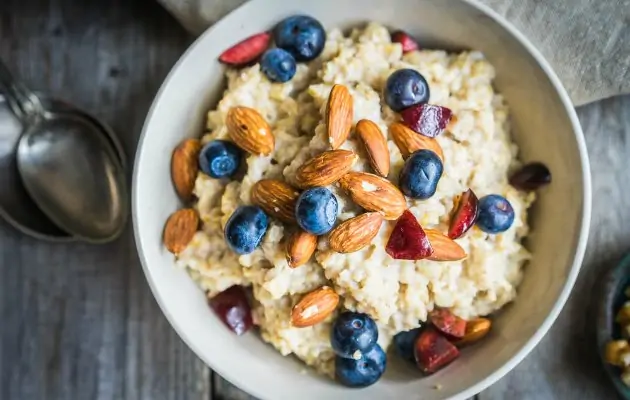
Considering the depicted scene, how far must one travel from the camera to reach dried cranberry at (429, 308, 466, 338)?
1193 millimetres

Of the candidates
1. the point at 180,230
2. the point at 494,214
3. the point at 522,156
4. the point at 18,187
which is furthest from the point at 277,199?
the point at 18,187

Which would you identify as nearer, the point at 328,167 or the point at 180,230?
the point at 328,167

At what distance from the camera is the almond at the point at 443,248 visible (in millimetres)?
1110

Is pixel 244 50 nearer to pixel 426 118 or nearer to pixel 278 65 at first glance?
pixel 278 65

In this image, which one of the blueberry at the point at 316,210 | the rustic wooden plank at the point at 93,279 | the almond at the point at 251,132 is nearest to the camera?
the blueberry at the point at 316,210

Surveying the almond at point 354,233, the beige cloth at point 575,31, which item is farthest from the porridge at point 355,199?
the beige cloth at point 575,31

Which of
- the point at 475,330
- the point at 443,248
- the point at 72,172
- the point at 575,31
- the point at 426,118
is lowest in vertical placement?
the point at 72,172

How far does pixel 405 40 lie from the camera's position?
1.24m

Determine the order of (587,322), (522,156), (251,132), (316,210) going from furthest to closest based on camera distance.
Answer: (587,322), (522,156), (251,132), (316,210)

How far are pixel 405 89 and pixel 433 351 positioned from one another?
1.25 ft

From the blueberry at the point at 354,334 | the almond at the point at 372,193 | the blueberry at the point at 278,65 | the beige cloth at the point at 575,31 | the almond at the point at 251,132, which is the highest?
the beige cloth at the point at 575,31

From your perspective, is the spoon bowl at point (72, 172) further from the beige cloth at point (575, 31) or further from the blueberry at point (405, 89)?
the blueberry at point (405, 89)

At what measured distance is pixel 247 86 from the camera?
1.20 m

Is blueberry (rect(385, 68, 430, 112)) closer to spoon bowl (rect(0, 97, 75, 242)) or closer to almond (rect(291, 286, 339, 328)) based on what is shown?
almond (rect(291, 286, 339, 328))
